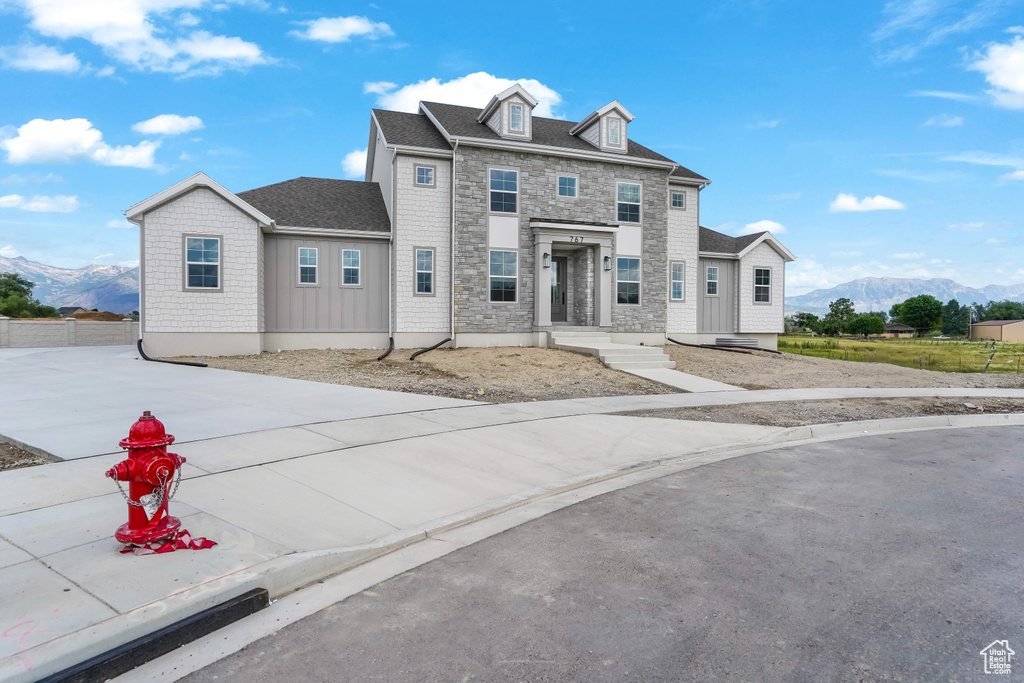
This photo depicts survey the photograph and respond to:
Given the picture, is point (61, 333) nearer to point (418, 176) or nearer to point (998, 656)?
point (418, 176)

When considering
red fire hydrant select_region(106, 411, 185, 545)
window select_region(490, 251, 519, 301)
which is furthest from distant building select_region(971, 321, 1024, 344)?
red fire hydrant select_region(106, 411, 185, 545)

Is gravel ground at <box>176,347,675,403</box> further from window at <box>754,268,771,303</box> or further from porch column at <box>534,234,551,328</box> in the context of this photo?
window at <box>754,268,771,303</box>

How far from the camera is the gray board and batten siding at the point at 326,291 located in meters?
20.0

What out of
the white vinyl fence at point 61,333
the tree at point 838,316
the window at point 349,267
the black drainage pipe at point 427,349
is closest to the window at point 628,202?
the black drainage pipe at point 427,349

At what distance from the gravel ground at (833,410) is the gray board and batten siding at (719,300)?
11.2m

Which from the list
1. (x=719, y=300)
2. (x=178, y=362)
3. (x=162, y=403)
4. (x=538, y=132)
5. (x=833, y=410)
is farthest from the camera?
(x=719, y=300)

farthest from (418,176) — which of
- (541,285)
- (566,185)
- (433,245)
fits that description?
(541,285)

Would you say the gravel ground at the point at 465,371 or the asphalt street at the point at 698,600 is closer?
the asphalt street at the point at 698,600

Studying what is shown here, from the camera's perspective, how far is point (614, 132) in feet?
74.1

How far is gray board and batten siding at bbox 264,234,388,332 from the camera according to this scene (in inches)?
789

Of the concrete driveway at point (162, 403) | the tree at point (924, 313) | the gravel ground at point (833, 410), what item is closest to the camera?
the concrete driveway at point (162, 403)

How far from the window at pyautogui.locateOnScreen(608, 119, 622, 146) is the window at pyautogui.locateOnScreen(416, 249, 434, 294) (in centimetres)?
816

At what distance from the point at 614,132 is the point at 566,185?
3078 millimetres

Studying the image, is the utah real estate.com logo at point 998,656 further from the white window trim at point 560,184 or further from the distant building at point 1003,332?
the distant building at point 1003,332
